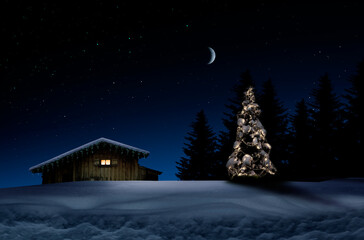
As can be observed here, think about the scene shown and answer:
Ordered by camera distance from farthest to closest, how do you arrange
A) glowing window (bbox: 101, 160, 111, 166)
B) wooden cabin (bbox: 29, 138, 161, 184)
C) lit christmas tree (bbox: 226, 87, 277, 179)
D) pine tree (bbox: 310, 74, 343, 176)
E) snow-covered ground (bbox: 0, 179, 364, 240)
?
pine tree (bbox: 310, 74, 343, 176)
glowing window (bbox: 101, 160, 111, 166)
wooden cabin (bbox: 29, 138, 161, 184)
lit christmas tree (bbox: 226, 87, 277, 179)
snow-covered ground (bbox: 0, 179, 364, 240)

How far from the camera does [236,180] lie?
1723 centimetres

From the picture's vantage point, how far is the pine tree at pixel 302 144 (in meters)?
31.8

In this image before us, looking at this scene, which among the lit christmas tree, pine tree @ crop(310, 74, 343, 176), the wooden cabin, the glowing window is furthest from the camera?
pine tree @ crop(310, 74, 343, 176)

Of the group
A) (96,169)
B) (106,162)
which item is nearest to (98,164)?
(96,169)

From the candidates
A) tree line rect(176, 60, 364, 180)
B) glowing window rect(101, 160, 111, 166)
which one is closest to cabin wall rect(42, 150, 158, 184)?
glowing window rect(101, 160, 111, 166)

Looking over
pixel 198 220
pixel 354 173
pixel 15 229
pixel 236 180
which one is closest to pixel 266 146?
pixel 236 180

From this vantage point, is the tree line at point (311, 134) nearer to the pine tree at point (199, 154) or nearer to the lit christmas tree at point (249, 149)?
the pine tree at point (199, 154)

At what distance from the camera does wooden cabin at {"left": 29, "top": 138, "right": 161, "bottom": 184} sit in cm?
2683

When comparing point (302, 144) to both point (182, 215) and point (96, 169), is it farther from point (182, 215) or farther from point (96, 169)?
point (182, 215)

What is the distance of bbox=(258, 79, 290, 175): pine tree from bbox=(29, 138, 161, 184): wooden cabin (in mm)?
11844

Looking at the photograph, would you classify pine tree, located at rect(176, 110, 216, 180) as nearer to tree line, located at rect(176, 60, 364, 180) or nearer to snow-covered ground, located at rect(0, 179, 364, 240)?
tree line, located at rect(176, 60, 364, 180)

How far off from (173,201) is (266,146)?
7.91 meters

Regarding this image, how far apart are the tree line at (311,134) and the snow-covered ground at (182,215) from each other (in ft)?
60.2

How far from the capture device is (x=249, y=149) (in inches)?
719
